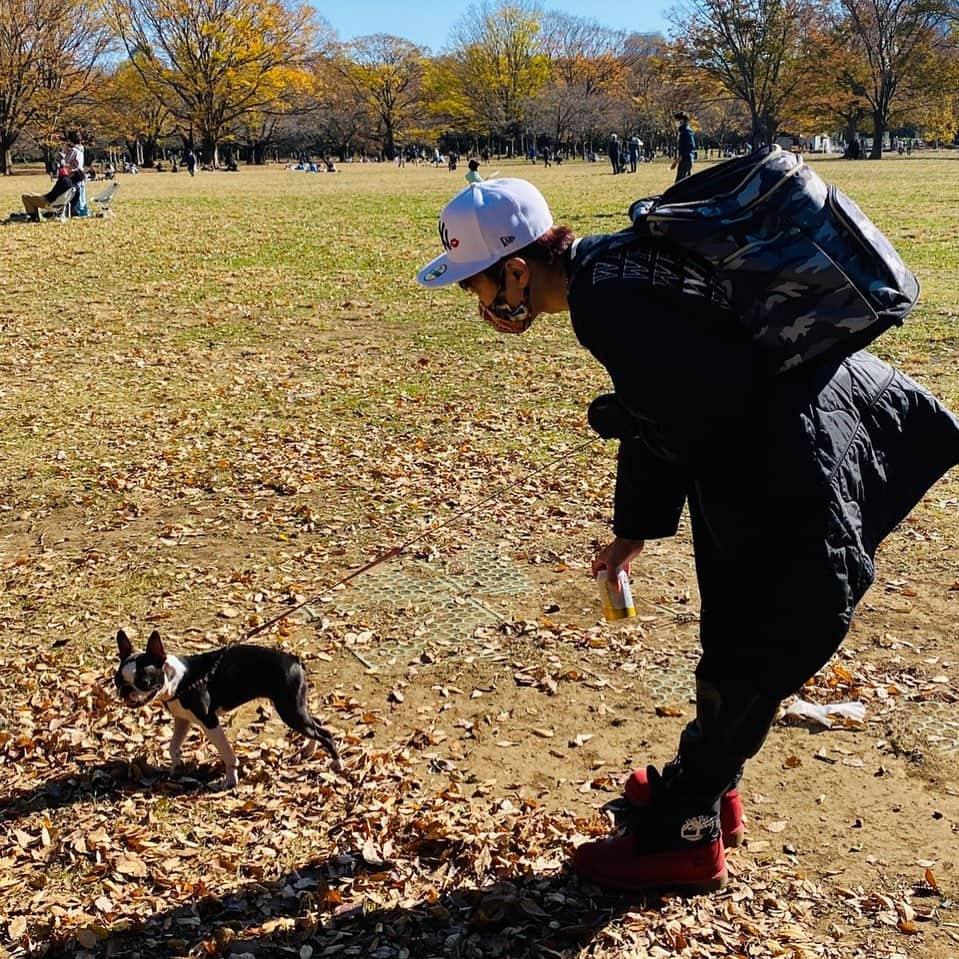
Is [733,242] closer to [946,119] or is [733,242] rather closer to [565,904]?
[565,904]

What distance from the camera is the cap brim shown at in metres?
2.53

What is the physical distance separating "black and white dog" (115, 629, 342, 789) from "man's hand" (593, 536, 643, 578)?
129cm

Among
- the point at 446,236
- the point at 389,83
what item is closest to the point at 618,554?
the point at 446,236

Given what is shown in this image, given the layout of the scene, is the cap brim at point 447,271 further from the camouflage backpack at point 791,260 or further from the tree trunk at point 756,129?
the tree trunk at point 756,129

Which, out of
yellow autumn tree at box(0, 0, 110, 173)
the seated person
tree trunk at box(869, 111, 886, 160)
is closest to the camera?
the seated person

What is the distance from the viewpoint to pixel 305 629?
487 centimetres

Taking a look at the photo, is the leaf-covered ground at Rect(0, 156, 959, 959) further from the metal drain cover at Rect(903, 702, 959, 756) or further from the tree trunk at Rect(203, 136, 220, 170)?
the tree trunk at Rect(203, 136, 220, 170)

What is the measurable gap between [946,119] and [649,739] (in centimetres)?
6782

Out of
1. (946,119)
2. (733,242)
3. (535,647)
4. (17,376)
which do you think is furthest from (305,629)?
(946,119)

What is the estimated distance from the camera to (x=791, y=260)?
209 cm

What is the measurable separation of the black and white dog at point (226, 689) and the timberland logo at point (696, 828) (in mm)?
1397

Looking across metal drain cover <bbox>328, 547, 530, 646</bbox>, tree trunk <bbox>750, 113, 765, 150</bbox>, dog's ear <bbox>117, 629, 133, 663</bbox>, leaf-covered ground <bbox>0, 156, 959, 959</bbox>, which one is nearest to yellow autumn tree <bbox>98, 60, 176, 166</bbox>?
tree trunk <bbox>750, 113, 765, 150</bbox>

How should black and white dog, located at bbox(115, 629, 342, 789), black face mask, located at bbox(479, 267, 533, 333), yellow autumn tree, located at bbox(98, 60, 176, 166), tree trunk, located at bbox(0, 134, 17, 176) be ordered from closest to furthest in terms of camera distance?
black face mask, located at bbox(479, 267, 533, 333) → black and white dog, located at bbox(115, 629, 342, 789) → tree trunk, located at bbox(0, 134, 17, 176) → yellow autumn tree, located at bbox(98, 60, 176, 166)

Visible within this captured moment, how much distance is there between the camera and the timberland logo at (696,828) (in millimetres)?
2879
